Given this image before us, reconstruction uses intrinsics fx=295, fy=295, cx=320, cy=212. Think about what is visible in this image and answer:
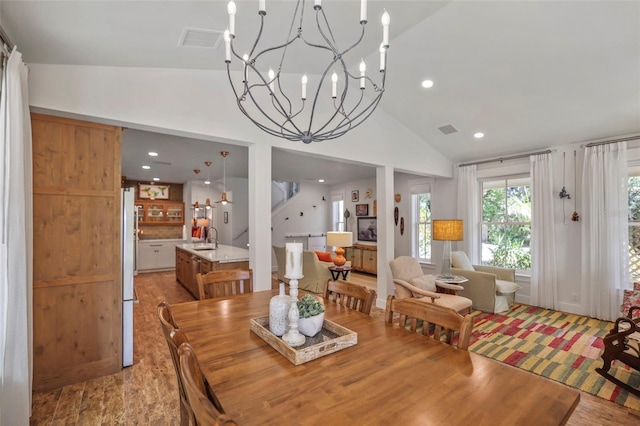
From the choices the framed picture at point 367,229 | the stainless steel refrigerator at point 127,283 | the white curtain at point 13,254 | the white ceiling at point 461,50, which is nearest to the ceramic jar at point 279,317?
the white curtain at point 13,254

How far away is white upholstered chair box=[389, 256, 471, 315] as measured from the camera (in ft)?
11.6

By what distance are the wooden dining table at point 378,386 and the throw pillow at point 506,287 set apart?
3.62 m

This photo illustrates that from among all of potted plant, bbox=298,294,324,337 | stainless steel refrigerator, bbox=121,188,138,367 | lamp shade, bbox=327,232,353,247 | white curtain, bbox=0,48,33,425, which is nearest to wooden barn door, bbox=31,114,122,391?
stainless steel refrigerator, bbox=121,188,138,367

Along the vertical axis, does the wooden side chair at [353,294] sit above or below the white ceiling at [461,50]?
below

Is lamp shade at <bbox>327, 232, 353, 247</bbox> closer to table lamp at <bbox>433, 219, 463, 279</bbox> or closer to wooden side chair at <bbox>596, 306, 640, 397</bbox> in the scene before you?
table lamp at <bbox>433, 219, 463, 279</bbox>

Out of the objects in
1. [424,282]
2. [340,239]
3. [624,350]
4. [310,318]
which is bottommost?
[624,350]

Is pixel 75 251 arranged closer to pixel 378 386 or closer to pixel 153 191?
pixel 378 386

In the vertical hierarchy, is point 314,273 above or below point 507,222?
below

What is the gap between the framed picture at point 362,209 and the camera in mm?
7855

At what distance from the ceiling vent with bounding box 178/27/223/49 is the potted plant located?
204 centimetres

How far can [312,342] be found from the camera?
145 cm

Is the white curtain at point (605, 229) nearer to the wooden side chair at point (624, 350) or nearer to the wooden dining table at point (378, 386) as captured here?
the wooden side chair at point (624, 350)

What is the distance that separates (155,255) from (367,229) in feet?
18.6

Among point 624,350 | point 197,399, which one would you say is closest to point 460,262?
point 624,350
